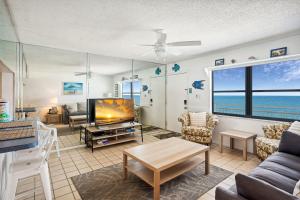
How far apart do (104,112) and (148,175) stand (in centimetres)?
206

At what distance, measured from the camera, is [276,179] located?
61.2 inches

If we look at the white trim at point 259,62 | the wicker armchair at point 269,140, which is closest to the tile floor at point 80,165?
Result: the wicker armchair at point 269,140

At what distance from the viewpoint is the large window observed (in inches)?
117

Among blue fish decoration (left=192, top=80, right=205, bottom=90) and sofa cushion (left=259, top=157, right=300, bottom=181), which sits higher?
blue fish decoration (left=192, top=80, right=205, bottom=90)

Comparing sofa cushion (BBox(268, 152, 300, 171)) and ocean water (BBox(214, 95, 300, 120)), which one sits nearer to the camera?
sofa cushion (BBox(268, 152, 300, 171))

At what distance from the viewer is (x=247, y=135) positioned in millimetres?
3082

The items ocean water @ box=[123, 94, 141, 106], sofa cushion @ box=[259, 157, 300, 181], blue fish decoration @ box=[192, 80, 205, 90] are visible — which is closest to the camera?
sofa cushion @ box=[259, 157, 300, 181]

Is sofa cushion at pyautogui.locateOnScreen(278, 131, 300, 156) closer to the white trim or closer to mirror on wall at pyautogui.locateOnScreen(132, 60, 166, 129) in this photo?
the white trim

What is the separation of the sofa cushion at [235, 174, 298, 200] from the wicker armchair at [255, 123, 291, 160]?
1.96 meters

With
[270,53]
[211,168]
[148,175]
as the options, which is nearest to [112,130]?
[148,175]

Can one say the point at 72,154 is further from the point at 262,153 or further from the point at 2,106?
the point at 262,153

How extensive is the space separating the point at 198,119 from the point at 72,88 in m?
3.22

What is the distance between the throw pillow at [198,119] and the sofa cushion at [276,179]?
7.21ft

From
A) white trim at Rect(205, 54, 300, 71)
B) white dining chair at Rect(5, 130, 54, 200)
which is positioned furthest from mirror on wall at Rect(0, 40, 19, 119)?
white trim at Rect(205, 54, 300, 71)
